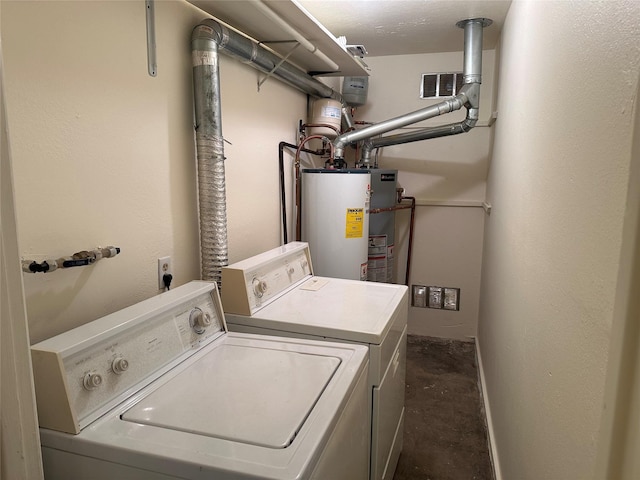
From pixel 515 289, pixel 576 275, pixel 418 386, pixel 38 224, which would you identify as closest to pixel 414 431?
pixel 418 386

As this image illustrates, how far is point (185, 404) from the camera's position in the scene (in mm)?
1100

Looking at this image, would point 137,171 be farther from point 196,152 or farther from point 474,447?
point 474,447

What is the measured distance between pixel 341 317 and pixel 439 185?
2270 mm

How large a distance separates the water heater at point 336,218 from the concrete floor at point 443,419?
36.0 inches

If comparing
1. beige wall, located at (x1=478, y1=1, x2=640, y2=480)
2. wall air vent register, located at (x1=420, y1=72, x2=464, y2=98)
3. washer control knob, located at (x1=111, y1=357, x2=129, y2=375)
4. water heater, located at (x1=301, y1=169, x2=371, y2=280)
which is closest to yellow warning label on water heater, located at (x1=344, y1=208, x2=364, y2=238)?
water heater, located at (x1=301, y1=169, x2=371, y2=280)

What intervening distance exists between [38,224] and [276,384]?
80 centimetres

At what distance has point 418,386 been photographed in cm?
291

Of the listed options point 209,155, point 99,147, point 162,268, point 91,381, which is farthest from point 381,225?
point 91,381

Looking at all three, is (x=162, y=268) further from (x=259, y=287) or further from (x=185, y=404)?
(x=185, y=404)

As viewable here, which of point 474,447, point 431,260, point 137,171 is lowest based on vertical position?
point 474,447

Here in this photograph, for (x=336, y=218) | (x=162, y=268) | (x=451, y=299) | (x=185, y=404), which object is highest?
(x=336, y=218)

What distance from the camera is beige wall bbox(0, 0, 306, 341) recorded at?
1.13 metres

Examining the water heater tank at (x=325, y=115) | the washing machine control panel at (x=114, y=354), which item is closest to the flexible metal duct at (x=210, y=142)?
the washing machine control panel at (x=114, y=354)

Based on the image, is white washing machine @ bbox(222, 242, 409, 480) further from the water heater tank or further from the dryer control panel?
the water heater tank
